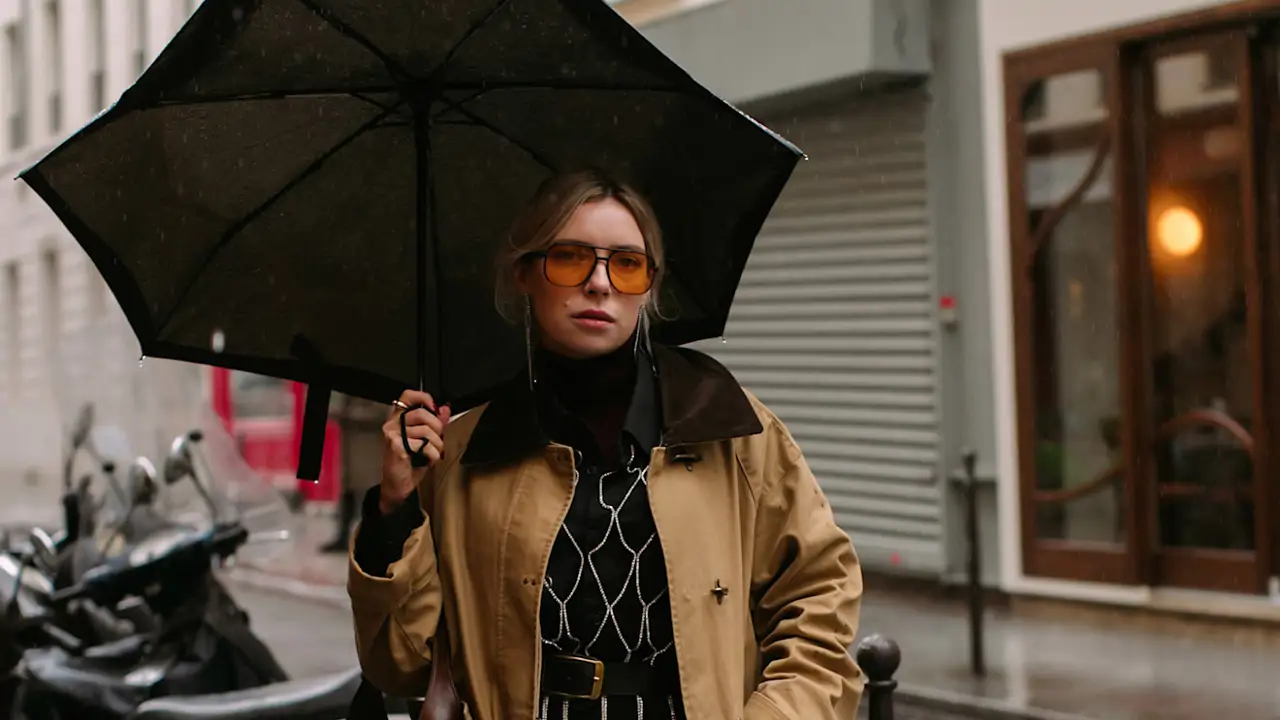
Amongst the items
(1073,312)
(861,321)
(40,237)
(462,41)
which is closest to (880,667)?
(462,41)

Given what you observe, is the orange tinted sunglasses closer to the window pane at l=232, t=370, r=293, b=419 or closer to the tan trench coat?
the tan trench coat

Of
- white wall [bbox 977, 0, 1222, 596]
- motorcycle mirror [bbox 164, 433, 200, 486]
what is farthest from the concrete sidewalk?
white wall [bbox 977, 0, 1222, 596]

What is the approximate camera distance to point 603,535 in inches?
99.3

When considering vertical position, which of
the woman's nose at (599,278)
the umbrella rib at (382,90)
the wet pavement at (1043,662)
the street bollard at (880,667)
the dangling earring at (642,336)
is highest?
the umbrella rib at (382,90)

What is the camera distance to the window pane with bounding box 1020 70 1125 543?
37.3 ft

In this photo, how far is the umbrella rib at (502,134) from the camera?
3.02 metres

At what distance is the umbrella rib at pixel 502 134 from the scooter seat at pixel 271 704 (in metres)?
1.91

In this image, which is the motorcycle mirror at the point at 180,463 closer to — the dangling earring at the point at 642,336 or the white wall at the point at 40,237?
the white wall at the point at 40,237

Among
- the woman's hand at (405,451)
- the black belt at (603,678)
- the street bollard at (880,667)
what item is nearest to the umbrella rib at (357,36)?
the woman's hand at (405,451)

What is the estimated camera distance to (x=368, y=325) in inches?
125

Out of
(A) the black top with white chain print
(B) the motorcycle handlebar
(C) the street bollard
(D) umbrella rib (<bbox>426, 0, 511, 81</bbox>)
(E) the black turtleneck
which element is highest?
(D) umbrella rib (<bbox>426, 0, 511, 81</bbox>)

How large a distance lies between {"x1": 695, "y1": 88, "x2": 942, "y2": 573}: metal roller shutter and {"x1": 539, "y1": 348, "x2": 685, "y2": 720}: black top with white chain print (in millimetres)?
10492

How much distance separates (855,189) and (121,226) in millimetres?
11168

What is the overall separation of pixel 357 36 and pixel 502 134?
0.36 m
